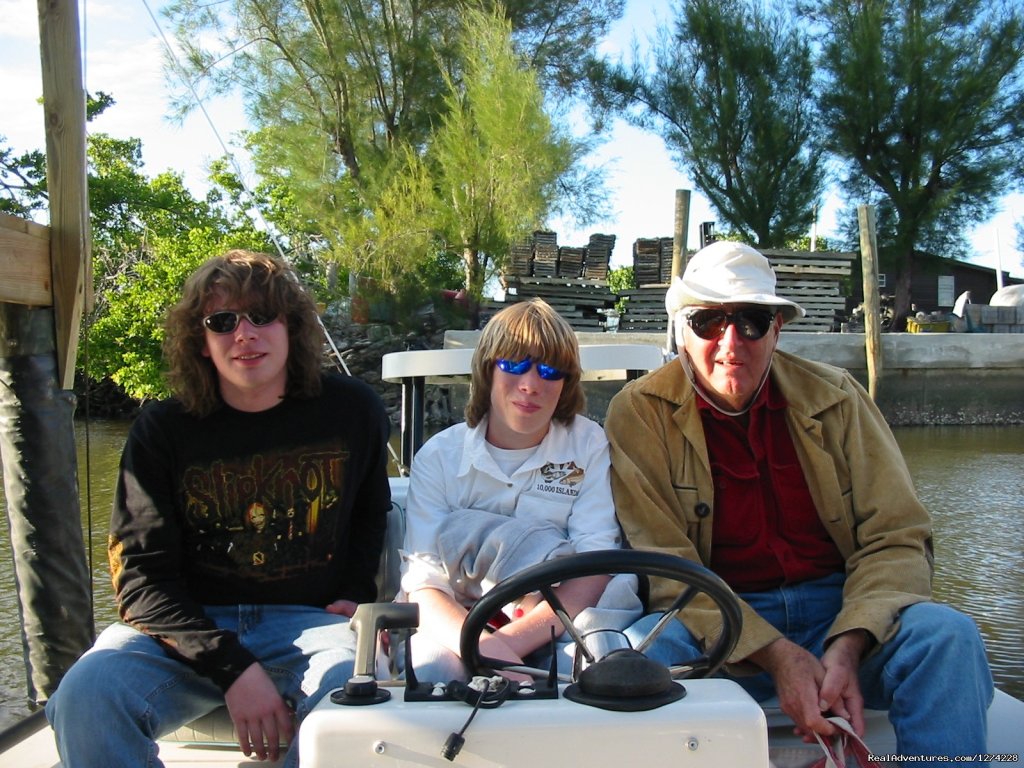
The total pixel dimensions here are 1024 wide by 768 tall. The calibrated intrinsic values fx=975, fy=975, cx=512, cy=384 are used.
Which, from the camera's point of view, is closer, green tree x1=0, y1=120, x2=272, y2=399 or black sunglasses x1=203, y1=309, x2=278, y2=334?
black sunglasses x1=203, y1=309, x2=278, y2=334

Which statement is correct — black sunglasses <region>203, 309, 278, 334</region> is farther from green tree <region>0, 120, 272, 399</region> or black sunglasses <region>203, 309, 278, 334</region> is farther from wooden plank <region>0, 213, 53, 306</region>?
green tree <region>0, 120, 272, 399</region>

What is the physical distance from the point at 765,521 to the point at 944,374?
643 inches

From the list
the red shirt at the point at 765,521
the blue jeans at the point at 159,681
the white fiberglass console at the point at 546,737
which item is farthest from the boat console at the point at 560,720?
the red shirt at the point at 765,521

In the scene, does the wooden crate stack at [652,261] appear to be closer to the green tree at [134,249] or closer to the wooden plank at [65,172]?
the green tree at [134,249]

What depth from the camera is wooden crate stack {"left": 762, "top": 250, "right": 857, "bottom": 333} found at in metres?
20.1

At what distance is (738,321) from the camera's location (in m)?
2.71

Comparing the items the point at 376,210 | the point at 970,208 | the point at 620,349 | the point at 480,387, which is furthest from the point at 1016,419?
the point at 480,387

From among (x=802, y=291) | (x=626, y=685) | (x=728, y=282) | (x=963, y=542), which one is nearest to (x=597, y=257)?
(x=802, y=291)

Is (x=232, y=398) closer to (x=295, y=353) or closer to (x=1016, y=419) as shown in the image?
(x=295, y=353)

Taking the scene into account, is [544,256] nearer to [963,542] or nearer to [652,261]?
Answer: [652,261]

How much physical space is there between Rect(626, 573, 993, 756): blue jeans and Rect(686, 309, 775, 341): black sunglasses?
813 millimetres

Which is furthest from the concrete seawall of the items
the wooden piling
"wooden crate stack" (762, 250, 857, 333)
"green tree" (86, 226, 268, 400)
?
"green tree" (86, 226, 268, 400)

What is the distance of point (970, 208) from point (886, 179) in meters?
2.29

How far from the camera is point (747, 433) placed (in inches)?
111
